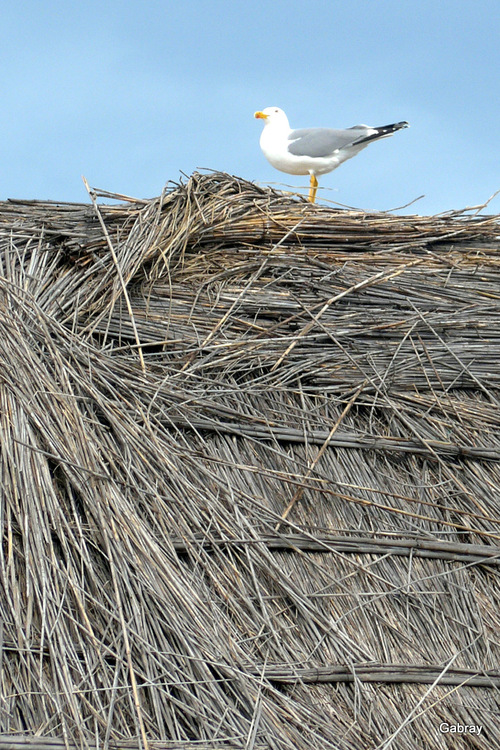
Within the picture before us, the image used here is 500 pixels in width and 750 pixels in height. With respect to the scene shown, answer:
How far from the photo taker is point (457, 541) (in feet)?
9.50

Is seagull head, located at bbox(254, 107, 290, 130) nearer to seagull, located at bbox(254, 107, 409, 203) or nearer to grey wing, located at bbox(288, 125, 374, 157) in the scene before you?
seagull, located at bbox(254, 107, 409, 203)

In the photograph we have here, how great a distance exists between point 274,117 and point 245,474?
436cm

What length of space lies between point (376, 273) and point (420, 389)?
57cm

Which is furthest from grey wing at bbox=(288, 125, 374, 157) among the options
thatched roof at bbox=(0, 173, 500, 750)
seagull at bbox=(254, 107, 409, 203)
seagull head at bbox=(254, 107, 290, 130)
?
thatched roof at bbox=(0, 173, 500, 750)

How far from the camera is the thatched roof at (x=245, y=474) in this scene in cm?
228

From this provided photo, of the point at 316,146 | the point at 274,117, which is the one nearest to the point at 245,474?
the point at 316,146

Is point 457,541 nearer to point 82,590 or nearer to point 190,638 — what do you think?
point 190,638

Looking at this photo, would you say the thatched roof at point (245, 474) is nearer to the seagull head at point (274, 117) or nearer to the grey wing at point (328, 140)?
the grey wing at point (328, 140)

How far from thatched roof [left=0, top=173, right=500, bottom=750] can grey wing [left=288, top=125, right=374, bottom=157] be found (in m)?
2.00

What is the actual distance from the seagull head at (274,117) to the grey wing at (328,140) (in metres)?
0.74

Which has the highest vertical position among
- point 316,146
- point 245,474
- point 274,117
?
point 274,117

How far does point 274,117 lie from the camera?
6.43 metres

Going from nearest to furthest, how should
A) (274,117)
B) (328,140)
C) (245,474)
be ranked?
(245,474) → (328,140) → (274,117)

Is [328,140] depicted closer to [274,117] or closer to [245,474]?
[274,117]
